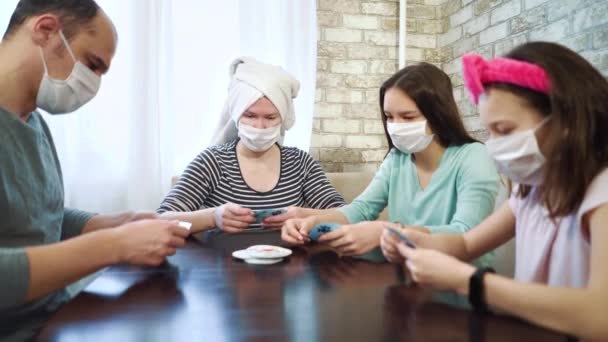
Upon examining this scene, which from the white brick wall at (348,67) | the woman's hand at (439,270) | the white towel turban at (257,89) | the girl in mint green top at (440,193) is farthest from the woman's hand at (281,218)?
the white brick wall at (348,67)

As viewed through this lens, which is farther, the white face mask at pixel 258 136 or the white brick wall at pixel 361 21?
the white brick wall at pixel 361 21

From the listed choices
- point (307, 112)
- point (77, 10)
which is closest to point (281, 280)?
point (77, 10)

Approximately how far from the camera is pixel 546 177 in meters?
0.87

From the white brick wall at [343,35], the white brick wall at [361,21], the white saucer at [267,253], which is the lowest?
the white saucer at [267,253]

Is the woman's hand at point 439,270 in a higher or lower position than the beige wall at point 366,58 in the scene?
lower

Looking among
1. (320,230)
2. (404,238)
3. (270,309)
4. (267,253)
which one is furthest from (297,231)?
(270,309)

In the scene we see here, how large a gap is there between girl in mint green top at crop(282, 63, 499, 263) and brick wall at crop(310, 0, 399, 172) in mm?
Result: 1058

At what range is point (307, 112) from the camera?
2.59 m

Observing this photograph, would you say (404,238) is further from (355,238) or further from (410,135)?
(410,135)

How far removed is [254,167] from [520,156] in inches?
50.1

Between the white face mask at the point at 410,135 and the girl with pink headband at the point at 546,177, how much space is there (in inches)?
18.9

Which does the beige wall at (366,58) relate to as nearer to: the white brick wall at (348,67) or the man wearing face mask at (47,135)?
the white brick wall at (348,67)

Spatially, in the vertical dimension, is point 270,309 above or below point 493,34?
below

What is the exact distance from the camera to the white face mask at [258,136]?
188 centimetres
